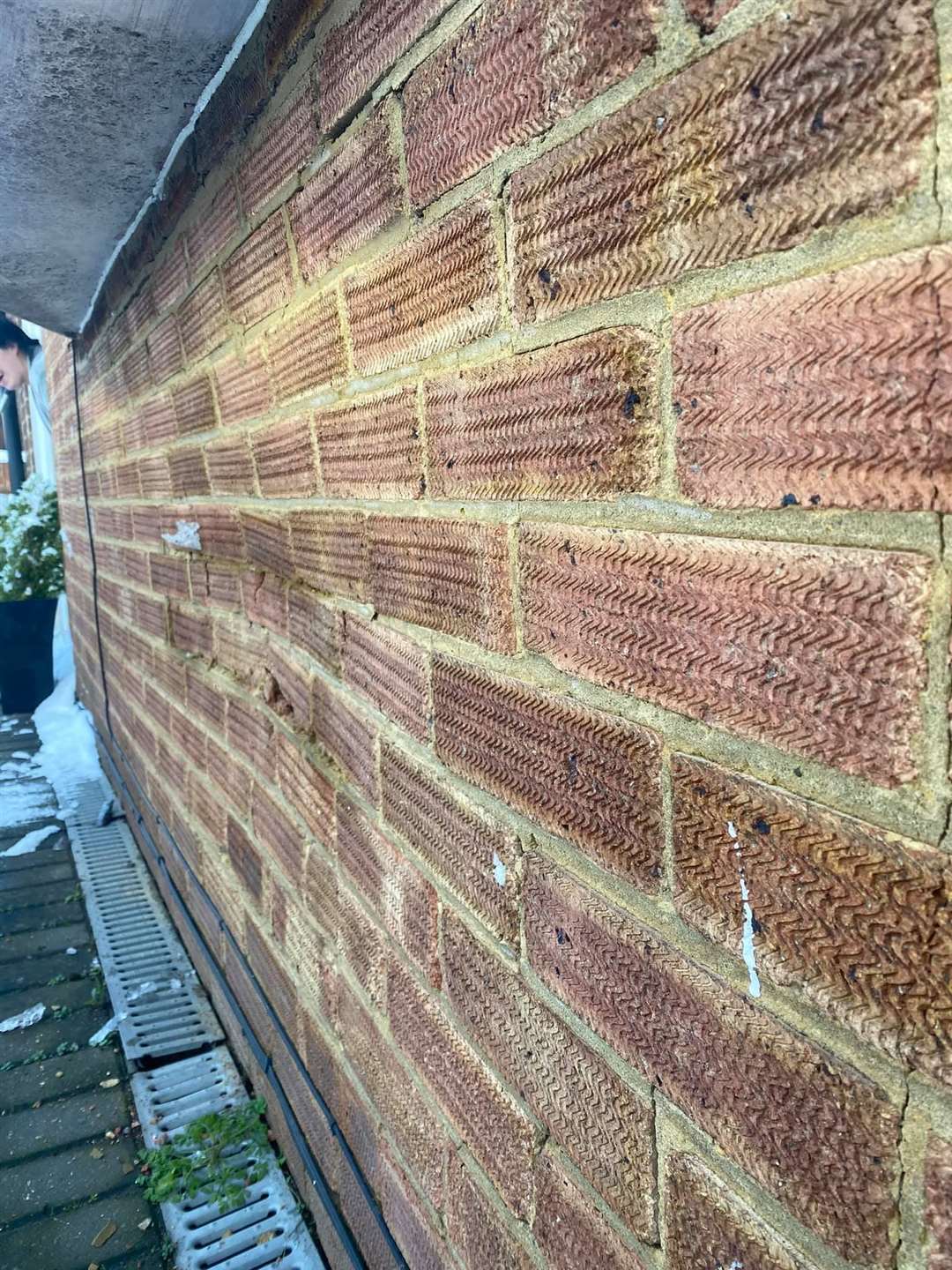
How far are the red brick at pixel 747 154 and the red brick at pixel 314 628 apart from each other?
804 mm

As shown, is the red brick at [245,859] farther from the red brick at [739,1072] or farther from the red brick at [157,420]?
the red brick at [739,1072]

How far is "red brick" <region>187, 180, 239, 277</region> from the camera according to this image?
5.43 feet

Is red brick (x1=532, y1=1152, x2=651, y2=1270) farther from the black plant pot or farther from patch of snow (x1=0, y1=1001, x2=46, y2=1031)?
the black plant pot

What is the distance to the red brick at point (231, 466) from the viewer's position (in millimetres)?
1817

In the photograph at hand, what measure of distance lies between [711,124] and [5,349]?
7496 mm

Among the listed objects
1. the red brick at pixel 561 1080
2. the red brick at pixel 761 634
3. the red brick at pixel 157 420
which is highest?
the red brick at pixel 157 420

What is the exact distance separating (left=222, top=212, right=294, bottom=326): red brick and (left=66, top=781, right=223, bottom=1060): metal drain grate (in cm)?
188

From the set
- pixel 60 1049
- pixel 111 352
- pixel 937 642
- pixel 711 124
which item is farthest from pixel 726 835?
pixel 111 352

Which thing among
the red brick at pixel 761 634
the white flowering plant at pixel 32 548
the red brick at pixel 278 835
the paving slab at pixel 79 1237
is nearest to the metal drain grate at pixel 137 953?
the paving slab at pixel 79 1237

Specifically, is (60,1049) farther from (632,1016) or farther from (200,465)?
(632,1016)

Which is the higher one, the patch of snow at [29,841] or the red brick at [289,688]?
the red brick at [289,688]

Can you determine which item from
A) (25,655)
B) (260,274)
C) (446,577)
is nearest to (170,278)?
(260,274)

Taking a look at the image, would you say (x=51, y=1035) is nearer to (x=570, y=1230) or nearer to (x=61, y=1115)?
(x=61, y=1115)

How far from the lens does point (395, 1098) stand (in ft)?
4.39
